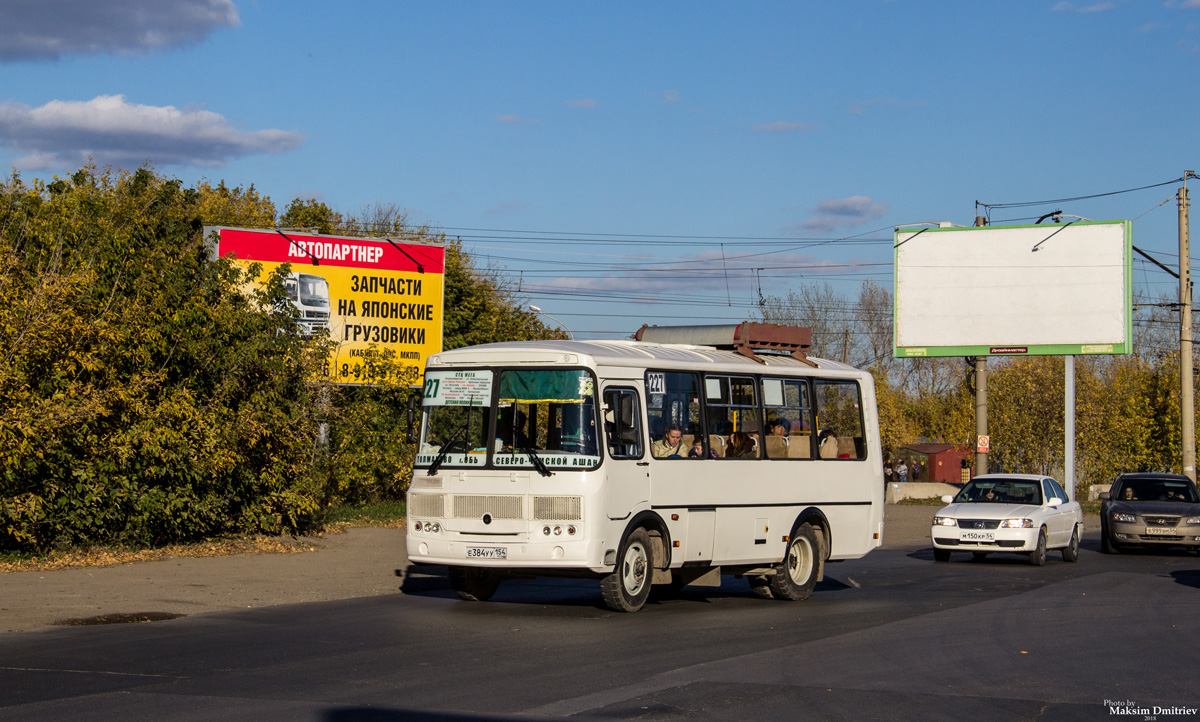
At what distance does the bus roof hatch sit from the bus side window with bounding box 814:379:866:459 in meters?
0.46

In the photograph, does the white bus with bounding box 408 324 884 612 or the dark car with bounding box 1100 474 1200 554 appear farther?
the dark car with bounding box 1100 474 1200 554

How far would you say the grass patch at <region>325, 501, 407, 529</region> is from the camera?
2665 cm

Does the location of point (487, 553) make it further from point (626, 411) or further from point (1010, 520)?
point (1010, 520)

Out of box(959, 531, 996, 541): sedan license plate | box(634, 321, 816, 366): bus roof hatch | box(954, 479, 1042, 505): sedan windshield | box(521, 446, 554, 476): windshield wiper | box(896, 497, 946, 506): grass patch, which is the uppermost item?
box(634, 321, 816, 366): bus roof hatch

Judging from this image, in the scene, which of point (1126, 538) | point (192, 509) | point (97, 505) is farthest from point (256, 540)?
point (1126, 538)

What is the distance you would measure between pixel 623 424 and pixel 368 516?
15.8 meters

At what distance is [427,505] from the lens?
1386 cm

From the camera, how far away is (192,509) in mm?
18469

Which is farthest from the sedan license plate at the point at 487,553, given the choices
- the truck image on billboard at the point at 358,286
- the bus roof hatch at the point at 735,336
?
the truck image on billboard at the point at 358,286

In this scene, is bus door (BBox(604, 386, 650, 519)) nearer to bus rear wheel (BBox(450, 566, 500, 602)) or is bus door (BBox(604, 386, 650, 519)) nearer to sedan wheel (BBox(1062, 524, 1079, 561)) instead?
bus rear wheel (BBox(450, 566, 500, 602))

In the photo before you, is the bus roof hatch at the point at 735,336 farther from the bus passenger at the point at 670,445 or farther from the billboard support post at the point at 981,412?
the billboard support post at the point at 981,412

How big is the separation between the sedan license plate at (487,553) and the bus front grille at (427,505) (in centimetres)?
53

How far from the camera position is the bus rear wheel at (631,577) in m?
13.5

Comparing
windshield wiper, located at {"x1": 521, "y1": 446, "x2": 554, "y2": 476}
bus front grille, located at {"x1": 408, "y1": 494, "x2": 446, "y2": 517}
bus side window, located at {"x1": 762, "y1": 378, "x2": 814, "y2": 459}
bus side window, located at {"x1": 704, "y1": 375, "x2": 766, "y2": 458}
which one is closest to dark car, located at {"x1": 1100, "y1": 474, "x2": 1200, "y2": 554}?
bus side window, located at {"x1": 762, "y1": 378, "x2": 814, "y2": 459}
